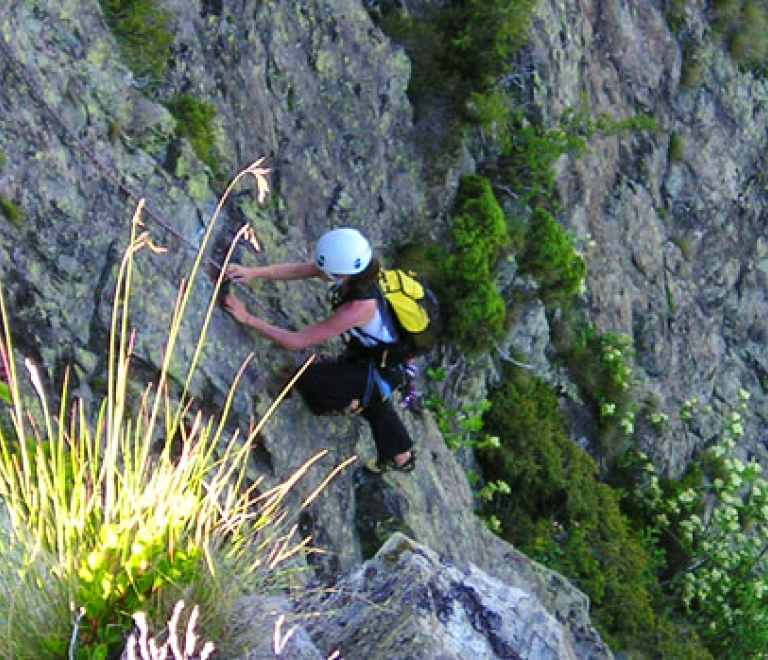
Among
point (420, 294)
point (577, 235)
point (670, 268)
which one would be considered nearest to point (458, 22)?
point (577, 235)

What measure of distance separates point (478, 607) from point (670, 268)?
12.4 meters

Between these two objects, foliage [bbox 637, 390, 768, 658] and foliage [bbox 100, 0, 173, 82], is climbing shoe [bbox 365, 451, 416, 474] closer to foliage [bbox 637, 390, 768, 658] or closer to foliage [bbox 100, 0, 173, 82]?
foliage [bbox 100, 0, 173, 82]

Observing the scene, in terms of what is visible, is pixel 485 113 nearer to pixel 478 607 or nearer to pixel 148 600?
pixel 478 607

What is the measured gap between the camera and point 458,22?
34.8 feet

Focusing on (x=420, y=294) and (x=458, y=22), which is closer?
(x=420, y=294)

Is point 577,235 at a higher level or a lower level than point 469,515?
higher

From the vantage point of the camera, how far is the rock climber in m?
6.26

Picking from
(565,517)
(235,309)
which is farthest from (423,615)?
(565,517)

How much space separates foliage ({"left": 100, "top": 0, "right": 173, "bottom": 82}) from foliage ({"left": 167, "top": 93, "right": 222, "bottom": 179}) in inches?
9.2

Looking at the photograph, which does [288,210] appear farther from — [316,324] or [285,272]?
[316,324]

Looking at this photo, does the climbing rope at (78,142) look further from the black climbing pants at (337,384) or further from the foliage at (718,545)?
the foliage at (718,545)

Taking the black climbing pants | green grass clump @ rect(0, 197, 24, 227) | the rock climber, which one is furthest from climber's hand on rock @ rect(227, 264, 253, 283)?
green grass clump @ rect(0, 197, 24, 227)

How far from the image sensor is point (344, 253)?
20.3 feet

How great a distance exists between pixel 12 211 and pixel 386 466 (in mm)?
3311
